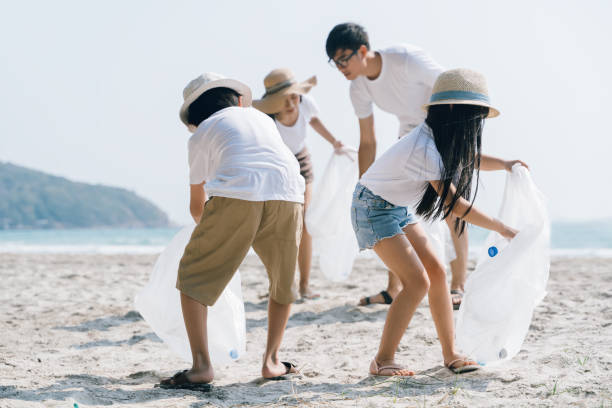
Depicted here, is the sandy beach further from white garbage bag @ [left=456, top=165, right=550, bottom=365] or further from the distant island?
the distant island

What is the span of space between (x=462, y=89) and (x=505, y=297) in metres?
0.86

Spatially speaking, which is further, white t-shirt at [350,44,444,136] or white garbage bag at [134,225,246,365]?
white t-shirt at [350,44,444,136]

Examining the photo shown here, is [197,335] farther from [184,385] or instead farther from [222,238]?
[222,238]

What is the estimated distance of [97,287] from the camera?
17.0ft

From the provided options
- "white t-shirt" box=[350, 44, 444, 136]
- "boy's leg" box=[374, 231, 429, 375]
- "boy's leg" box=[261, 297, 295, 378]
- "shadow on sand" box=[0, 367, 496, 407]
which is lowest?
"shadow on sand" box=[0, 367, 496, 407]

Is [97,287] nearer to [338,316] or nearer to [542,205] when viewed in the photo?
[338,316]

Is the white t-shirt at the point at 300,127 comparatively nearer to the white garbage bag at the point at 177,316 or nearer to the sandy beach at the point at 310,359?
the sandy beach at the point at 310,359

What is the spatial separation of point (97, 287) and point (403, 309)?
388cm

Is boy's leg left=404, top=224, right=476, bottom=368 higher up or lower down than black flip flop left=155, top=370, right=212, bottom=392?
higher up

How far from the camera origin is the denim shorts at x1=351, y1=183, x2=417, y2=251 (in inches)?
85.6

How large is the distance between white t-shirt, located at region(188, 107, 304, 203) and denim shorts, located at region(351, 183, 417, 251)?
280 millimetres

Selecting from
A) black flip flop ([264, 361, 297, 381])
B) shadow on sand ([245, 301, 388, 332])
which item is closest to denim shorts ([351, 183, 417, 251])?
black flip flop ([264, 361, 297, 381])

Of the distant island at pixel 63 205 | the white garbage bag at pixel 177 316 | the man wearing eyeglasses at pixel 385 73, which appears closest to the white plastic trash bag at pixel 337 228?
the man wearing eyeglasses at pixel 385 73

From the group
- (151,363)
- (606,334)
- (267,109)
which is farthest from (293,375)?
(267,109)
